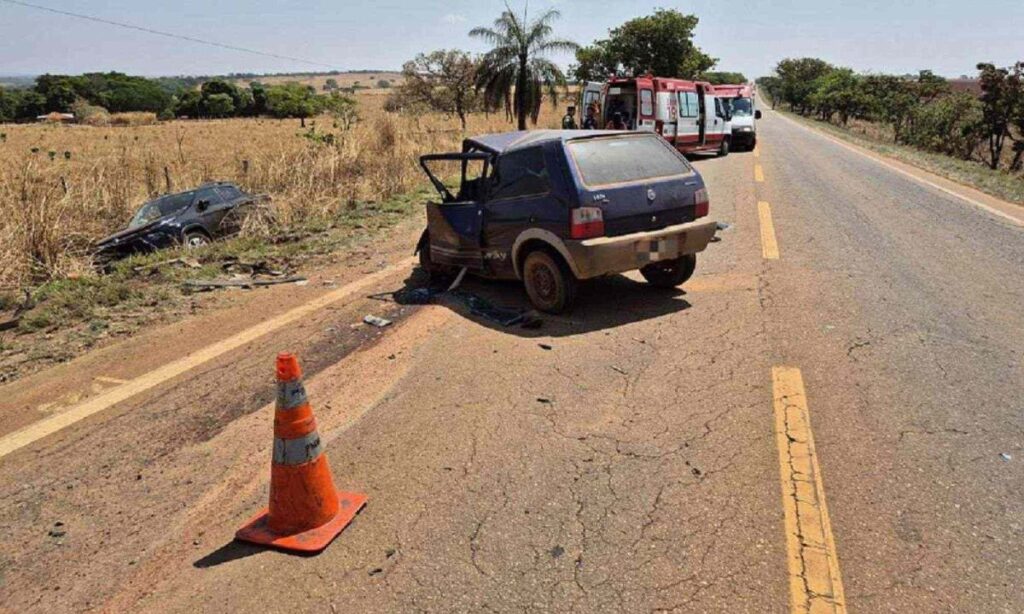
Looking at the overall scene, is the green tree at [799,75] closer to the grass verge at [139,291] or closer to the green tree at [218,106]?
the green tree at [218,106]

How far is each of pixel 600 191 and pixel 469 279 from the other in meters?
2.49

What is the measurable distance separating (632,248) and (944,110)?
4699 centimetres

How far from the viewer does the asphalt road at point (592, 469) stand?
2.76 m

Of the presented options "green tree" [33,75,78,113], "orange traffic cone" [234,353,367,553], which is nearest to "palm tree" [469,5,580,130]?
"orange traffic cone" [234,353,367,553]

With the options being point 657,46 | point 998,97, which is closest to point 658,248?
point 998,97

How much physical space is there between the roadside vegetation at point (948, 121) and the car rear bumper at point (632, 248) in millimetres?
10292

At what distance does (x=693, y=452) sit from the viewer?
3.68 meters

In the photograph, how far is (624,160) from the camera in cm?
601

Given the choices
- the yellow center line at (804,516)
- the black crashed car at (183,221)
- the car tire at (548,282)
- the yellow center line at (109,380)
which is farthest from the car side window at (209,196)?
the yellow center line at (804,516)

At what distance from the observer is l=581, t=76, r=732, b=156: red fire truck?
19.6 meters

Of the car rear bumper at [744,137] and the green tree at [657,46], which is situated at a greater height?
the green tree at [657,46]

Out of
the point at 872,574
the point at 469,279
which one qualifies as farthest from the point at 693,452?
the point at 469,279

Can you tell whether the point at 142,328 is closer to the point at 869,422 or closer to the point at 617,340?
the point at 617,340

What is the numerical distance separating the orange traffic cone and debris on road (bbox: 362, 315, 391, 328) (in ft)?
9.93
